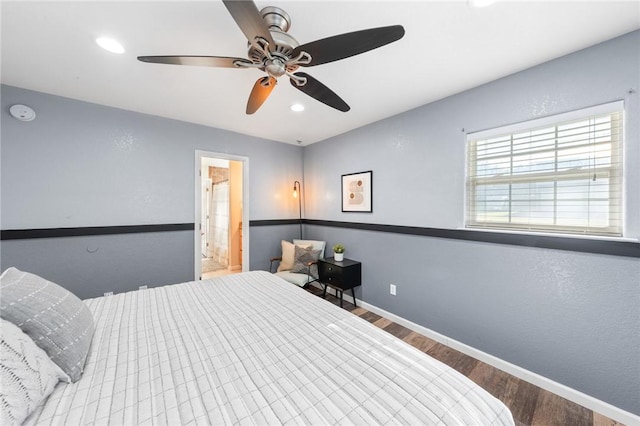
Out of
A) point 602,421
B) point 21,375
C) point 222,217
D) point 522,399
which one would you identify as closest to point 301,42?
point 21,375

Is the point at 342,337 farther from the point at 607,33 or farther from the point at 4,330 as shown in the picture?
the point at 607,33

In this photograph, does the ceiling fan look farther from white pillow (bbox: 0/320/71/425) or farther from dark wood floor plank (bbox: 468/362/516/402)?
dark wood floor plank (bbox: 468/362/516/402)

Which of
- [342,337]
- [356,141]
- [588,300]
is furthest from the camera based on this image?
[356,141]

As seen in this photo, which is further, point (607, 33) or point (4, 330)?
point (607, 33)

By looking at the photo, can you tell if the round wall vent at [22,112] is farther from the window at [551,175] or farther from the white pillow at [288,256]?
the window at [551,175]

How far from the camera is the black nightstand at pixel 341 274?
3051 millimetres

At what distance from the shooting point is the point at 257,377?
3.18 feet

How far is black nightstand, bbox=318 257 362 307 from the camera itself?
3.05 m

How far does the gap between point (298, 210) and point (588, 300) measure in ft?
11.6

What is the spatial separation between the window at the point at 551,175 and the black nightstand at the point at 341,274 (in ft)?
4.87

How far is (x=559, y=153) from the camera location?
Result: 1.76 m

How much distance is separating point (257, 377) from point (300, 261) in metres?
2.48

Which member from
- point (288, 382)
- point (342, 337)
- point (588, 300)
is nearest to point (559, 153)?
point (588, 300)

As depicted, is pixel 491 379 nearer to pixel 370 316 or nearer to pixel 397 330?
pixel 397 330
